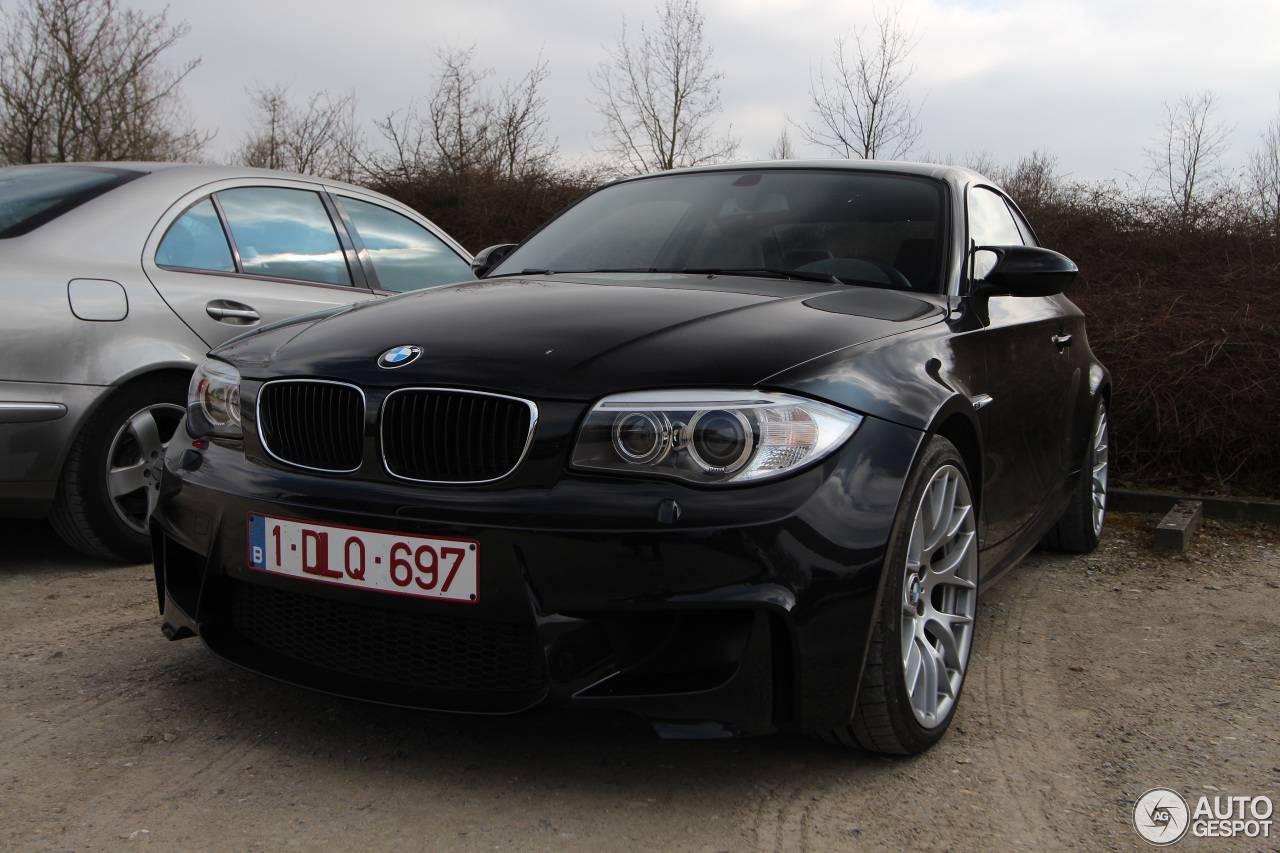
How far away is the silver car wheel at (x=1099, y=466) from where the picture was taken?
177 inches

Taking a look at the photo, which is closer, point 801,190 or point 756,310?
point 756,310

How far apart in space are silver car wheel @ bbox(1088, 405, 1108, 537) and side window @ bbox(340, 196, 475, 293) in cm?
278

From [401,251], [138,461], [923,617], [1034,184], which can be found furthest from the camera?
[1034,184]

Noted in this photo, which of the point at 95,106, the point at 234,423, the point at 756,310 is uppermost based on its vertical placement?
the point at 95,106

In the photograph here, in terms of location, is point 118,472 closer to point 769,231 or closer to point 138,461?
point 138,461

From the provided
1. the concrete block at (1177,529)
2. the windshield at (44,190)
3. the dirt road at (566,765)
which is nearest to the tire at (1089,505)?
the concrete block at (1177,529)

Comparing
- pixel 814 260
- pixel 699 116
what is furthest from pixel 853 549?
pixel 699 116

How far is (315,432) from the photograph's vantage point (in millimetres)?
2305

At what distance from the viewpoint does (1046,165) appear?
1422 centimetres

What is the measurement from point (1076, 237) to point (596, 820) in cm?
1184

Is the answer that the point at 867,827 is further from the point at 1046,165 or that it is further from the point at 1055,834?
the point at 1046,165

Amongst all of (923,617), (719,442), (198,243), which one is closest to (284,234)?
(198,243)

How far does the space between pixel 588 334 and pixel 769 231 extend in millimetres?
1130

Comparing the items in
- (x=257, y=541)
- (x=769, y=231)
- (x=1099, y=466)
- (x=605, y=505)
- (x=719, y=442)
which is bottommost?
(x=1099, y=466)
